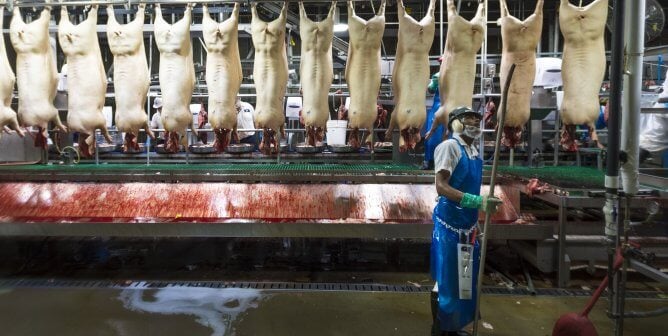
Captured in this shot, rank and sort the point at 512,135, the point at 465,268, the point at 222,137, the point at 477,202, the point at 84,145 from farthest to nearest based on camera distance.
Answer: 1. the point at 222,137
2. the point at 84,145
3. the point at 512,135
4. the point at 465,268
5. the point at 477,202

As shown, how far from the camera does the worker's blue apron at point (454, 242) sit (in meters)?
3.19

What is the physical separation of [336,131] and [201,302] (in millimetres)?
4128

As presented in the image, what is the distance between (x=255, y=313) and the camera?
4.07 m

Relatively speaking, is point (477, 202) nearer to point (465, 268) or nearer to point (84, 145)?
point (465, 268)

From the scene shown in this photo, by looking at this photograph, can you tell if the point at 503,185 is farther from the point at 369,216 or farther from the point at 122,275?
the point at 122,275

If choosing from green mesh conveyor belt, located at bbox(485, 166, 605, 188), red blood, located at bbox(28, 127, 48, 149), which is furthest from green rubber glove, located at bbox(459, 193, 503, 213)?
red blood, located at bbox(28, 127, 48, 149)

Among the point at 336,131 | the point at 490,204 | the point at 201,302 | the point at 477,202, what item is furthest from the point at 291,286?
the point at 336,131

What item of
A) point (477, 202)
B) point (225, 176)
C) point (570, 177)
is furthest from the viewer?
point (570, 177)

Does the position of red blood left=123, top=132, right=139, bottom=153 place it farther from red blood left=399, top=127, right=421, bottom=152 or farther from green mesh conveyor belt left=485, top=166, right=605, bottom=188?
green mesh conveyor belt left=485, top=166, right=605, bottom=188

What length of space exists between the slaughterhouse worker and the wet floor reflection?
5.80 feet

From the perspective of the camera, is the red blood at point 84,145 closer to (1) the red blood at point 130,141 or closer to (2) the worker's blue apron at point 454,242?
(1) the red blood at point 130,141

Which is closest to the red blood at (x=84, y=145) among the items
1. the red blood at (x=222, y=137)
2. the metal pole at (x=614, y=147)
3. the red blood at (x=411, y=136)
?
the red blood at (x=222, y=137)

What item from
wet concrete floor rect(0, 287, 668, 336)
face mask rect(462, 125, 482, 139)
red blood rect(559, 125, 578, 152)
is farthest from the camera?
red blood rect(559, 125, 578, 152)

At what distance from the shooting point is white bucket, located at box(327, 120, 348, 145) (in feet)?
24.6
